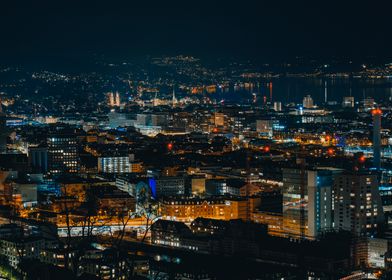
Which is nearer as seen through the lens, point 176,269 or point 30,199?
point 176,269

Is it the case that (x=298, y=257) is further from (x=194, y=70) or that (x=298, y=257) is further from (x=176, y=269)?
(x=194, y=70)

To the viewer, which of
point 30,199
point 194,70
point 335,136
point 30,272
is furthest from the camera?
point 194,70

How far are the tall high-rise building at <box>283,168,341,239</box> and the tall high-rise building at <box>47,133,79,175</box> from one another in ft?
26.7

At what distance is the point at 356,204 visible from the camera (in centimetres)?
1216

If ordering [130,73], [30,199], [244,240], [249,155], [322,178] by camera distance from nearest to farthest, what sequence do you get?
[244,240] < [322,178] < [30,199] < [249,155] < [130,73]

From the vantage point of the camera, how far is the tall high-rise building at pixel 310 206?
12188 millimetres

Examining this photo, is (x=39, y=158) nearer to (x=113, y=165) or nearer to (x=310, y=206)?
(x=113, y=165)

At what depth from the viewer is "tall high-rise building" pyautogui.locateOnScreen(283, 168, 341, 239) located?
12.2 metres

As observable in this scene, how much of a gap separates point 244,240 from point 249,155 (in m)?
9.80

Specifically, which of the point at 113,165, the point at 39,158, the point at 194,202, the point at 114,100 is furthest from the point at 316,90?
the point at 194,202

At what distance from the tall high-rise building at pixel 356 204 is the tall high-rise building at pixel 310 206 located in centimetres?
12

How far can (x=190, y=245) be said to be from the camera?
38.0 ft

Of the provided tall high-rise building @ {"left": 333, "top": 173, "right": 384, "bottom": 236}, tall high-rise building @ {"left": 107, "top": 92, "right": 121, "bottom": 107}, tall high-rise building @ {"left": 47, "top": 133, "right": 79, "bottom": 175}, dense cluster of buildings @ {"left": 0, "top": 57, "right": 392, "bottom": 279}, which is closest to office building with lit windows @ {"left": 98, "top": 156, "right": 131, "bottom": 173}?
dense cluster of buildings @ {"left": 0, "top": 57, "right": 392, "bottom": 279}

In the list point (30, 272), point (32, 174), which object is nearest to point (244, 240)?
point (30, 272)
